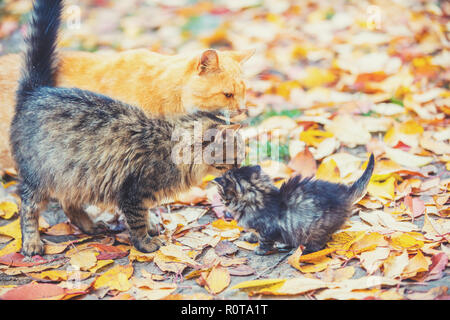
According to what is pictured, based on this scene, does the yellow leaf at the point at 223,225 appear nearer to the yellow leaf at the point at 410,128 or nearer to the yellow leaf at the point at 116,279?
the yellow leaf at the point at 116,279

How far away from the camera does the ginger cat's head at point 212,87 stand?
3.61 metres

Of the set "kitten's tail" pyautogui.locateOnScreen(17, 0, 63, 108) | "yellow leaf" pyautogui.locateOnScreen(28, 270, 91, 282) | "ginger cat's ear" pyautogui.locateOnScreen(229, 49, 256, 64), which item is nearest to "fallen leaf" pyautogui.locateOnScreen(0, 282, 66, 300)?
"yellow leaf" pyautogui.locateOnScreen(28, 270, 91, 282)

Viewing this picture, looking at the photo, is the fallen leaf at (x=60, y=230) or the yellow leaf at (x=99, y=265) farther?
the fallen leaf at (x=60, y=230)

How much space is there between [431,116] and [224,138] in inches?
94.0

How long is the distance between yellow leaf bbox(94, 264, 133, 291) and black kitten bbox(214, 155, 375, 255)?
29.2 inches

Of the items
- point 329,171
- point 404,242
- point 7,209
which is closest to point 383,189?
point 329,171

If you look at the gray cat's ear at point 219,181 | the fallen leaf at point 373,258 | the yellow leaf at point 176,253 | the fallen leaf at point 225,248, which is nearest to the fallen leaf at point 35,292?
the yellow leaf at point 176,253

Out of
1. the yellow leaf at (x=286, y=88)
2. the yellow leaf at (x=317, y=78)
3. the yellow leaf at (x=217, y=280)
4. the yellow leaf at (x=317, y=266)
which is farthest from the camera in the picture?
the yellow leaf at (x=317, y=78)

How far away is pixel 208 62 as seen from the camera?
355 centimetres

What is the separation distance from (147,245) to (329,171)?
1506 mm

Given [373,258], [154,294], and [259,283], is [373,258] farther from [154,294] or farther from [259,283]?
[154,294]

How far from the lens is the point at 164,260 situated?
2809 millimetres

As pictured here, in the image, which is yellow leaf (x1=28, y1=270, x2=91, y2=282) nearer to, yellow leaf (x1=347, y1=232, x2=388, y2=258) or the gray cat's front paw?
the gray cat's front paw

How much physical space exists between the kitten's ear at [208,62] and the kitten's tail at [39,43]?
109cm
